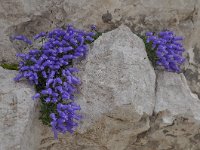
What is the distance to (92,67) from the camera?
5.41m

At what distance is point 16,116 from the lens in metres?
4.95

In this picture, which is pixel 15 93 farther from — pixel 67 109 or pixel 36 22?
pixel 36 22

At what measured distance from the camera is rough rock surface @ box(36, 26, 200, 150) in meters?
5.20

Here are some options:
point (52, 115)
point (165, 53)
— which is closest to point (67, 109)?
point (52, 115)

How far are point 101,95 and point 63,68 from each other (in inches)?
23.9

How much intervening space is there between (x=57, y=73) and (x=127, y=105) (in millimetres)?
938

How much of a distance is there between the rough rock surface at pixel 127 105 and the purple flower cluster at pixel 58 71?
155 millimetres

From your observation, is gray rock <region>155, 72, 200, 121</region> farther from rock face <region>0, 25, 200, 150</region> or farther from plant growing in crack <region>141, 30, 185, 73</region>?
plant growing in crack <region>141, 30, 185, 73</region>

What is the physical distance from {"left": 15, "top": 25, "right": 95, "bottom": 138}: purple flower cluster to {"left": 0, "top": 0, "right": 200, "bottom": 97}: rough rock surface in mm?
355

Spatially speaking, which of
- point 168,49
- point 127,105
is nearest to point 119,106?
point 127,105

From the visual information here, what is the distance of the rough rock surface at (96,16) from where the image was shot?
232 inches

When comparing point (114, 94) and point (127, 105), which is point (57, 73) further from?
point (127, 105)

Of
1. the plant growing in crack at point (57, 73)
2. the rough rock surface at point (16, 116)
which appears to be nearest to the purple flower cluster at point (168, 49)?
the plant growing in crack at point (57, 73)

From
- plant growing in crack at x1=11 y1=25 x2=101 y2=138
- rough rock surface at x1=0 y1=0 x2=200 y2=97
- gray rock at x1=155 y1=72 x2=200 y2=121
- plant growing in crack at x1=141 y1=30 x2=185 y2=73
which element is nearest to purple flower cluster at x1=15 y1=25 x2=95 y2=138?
plant growing in crack at x1=11 y1=25 x2=101 y2=138
